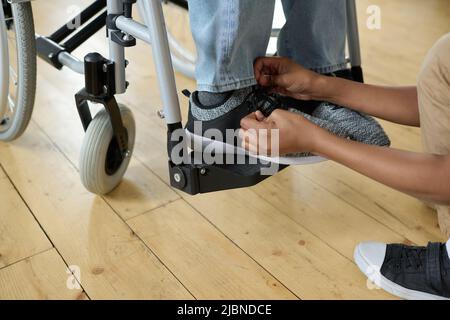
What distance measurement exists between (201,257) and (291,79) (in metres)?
0.34

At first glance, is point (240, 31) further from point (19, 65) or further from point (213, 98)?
point (19, 65)

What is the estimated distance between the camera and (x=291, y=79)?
2.90ft

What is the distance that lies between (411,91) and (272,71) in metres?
0.26

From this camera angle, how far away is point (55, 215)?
0.97 meters

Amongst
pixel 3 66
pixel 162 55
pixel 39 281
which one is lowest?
pixel 39 281

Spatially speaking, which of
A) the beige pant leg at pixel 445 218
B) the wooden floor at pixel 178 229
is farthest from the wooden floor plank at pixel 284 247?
the beige pant leg at pixel 445 218

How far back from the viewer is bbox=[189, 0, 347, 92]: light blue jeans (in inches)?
28.4

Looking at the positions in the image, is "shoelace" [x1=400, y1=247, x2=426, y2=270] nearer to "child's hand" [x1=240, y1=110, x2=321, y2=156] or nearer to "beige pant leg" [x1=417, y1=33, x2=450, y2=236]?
"beige pant leg" [x1=417, y1=33, x2=450, y2=236]

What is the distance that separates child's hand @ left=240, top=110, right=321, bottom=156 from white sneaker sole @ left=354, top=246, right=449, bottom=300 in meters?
0.22

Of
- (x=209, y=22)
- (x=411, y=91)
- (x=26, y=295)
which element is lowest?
(x=26, y=295)

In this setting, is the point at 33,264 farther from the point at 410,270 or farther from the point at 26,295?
the point at 410,270

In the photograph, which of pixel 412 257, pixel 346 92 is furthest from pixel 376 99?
pixel 412 257

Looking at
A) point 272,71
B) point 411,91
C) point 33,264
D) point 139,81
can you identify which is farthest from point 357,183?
point 139,81

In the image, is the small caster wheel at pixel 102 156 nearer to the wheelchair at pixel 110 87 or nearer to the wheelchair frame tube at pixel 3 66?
the wheelchair at pixel 110 87
